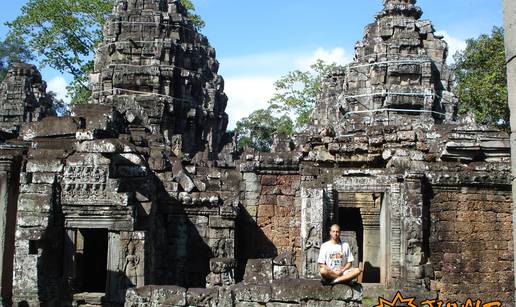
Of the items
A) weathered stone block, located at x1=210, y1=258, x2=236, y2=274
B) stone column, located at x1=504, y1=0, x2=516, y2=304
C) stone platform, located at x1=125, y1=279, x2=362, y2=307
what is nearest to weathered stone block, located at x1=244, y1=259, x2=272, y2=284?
weathered stone block, located at x1=210, y1=258, x2=236, y2=274

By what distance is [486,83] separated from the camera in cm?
2455

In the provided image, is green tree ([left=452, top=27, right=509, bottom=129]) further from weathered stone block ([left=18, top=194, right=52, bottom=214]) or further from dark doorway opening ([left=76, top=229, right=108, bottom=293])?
weathered stone block ([left=18, top=194, right=52, bottom=214])


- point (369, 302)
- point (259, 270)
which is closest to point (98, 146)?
point (259, 270)

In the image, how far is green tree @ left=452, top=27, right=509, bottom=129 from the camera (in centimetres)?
2453

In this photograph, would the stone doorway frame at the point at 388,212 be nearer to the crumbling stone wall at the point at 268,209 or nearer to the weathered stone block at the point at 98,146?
the crumbling stone wall at the point at 268,209

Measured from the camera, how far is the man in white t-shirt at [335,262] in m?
6.59

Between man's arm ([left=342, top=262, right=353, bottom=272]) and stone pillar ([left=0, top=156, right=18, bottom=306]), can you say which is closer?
man's arm ([left=342, top=262, right=353, bottom=272])

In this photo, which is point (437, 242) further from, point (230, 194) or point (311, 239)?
point (230, 194)

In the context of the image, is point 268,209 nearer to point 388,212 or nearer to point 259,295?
point 388,212

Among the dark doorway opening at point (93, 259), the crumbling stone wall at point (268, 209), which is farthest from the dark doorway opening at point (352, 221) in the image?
the dark doorway opening at point (93, 259)

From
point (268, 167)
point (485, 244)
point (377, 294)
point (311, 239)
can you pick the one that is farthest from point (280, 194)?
point (485, 244)

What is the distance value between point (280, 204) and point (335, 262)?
18.4ft

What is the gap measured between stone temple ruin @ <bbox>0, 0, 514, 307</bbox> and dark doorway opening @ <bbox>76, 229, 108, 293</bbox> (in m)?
0.03

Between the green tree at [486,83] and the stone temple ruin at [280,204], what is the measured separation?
1029cm
